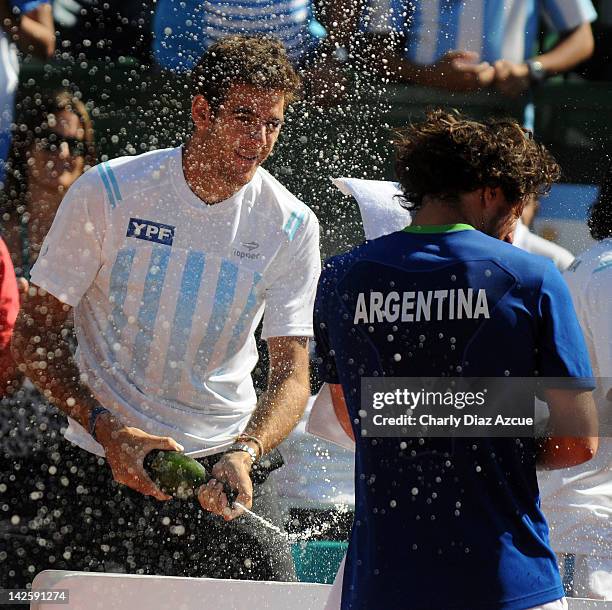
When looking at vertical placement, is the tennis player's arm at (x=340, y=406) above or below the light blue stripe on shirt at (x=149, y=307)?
above

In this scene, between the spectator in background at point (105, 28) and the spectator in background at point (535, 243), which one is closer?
the spectator in background at point (535, 243)

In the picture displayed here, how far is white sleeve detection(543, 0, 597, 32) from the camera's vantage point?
317cm

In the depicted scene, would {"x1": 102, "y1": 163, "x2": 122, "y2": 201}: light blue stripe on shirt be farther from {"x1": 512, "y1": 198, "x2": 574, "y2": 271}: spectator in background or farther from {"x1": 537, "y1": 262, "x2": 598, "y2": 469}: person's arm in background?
{"x1": 537, "y1": 262, "x2": 598, "y2": 469}: person's arm in background

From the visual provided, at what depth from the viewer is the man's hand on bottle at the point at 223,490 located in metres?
2.32

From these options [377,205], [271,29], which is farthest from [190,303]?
[271,29]

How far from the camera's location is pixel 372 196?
2.80 meters

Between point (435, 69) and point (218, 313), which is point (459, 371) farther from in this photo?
point (435, 69)

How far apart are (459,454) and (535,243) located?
132 cm

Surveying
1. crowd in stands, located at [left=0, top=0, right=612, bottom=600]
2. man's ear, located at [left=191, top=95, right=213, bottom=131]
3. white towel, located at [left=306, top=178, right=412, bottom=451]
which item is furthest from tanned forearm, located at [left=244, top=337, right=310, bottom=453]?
man's ear, located at [left=191, top=95, right=213, bottom=131]

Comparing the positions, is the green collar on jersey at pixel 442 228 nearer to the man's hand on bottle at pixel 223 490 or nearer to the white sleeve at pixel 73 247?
the man's hand on bottle at pixel 223 490

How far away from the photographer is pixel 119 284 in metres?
2.58

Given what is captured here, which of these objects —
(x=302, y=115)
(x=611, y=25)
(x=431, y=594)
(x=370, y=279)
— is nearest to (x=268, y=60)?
(x=302, y=115)

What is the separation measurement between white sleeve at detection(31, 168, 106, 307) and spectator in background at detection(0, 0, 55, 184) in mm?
691

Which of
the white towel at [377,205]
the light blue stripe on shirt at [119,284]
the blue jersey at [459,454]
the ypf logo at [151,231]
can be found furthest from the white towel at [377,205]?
the blue jersey at [459,454]
